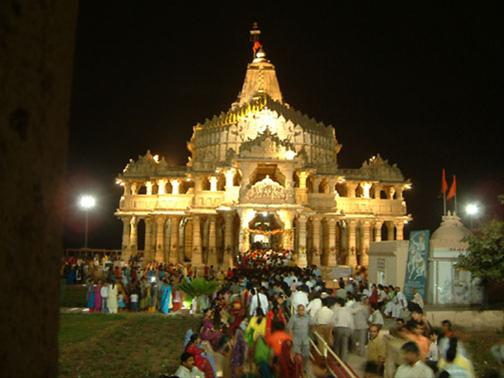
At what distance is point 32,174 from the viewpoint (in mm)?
2568

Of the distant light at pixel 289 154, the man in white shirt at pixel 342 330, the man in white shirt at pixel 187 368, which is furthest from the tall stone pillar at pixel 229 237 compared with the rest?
the man in white shirt at pixel 187 368

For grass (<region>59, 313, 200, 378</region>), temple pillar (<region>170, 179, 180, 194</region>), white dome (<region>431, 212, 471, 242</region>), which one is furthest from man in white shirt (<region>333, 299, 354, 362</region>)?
temple pillar (<region>170, 179, 180, 194</region>)

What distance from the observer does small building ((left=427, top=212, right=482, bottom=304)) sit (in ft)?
79.0

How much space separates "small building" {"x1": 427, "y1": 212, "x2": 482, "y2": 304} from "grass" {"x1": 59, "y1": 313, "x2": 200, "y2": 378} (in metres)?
9.47

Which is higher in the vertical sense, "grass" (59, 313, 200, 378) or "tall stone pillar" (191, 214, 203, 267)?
"tall stone pillar" (191, 214, 203, 267)

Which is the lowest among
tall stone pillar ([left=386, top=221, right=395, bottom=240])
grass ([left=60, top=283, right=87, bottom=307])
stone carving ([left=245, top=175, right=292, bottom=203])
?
grass ([left=60, top=283, right=87, bottom=307])

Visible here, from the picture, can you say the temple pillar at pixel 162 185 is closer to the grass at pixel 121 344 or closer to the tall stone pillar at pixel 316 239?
the tall stone pillar at pixel 316 239

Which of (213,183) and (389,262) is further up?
(213,183)

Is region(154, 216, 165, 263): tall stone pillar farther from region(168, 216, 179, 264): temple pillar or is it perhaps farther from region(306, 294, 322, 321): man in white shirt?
region(306, 294, 322, 321): man in white shirt

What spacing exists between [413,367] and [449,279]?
17886mm

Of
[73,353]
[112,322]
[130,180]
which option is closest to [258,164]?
[130,180]

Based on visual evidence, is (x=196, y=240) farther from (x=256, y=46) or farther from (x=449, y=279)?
(x=449, y=279)

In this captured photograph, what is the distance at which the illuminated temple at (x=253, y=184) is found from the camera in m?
51.4

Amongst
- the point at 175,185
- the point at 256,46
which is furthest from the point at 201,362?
the point at 256,46
